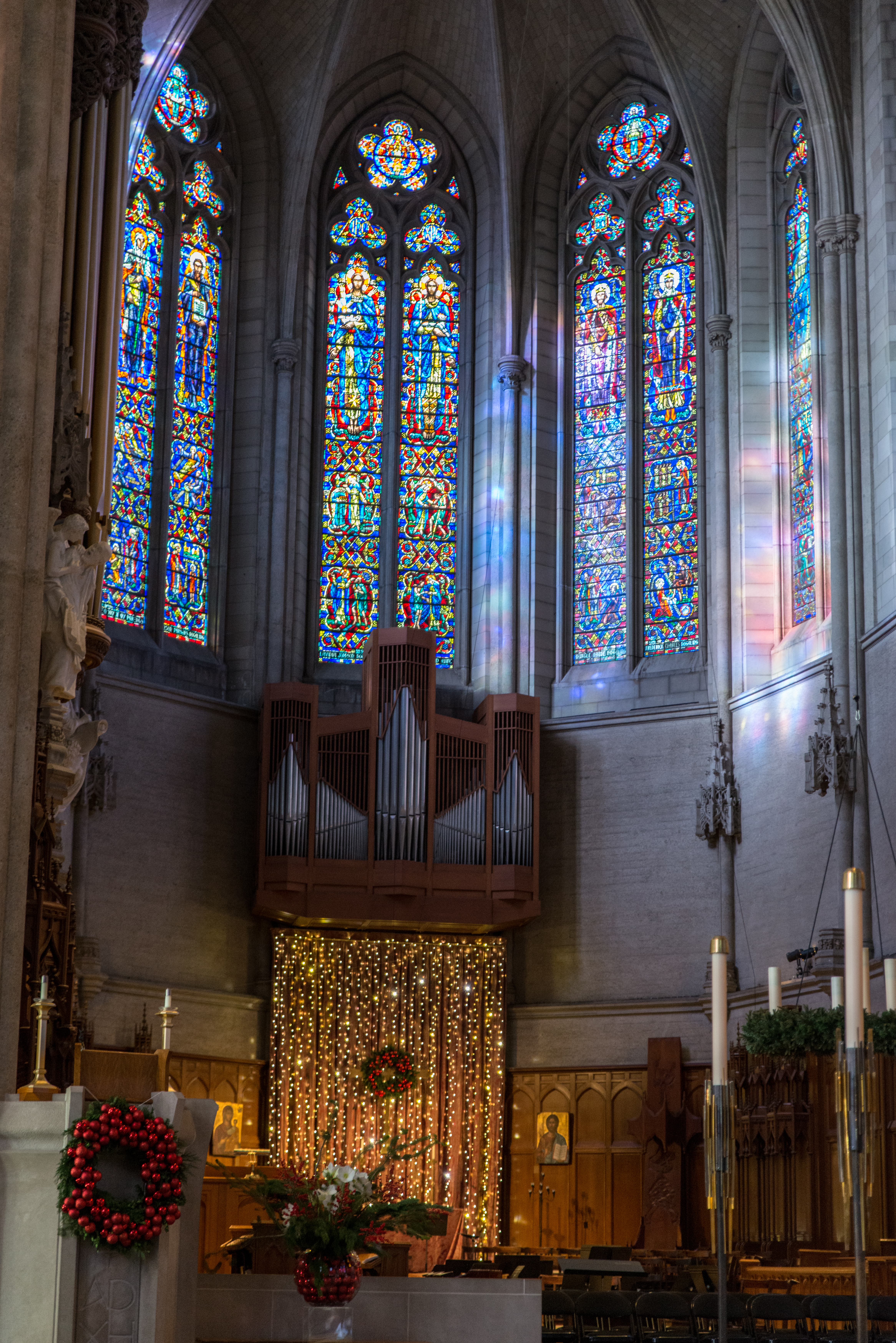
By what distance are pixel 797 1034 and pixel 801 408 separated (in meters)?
9.68

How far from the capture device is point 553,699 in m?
24.0

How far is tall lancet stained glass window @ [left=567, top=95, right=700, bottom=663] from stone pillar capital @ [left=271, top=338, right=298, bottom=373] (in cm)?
404

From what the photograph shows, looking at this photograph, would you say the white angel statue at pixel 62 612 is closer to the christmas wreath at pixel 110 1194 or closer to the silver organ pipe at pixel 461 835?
the christmas wreath at pixel 110 1194

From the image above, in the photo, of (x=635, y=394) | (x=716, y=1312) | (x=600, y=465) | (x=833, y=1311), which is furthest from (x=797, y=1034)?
(x=635, y=394)

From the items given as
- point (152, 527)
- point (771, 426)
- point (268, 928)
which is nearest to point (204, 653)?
point (152, 527)

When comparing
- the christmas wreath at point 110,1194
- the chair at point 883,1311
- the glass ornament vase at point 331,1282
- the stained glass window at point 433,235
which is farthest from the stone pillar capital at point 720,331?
the christmas wreath at point 110,1194

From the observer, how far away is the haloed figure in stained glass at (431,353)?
1008 inches

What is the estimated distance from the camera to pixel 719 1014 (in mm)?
7867

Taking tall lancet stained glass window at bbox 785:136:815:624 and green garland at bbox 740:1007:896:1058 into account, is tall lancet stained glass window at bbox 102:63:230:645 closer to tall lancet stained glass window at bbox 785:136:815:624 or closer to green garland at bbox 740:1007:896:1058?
tall lancet stained glass window at bbox 785:136:815:624

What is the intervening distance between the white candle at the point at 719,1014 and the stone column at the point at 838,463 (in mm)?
12161

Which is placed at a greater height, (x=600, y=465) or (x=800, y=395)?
(x=800, y=395)

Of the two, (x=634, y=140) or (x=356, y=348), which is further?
(x=634, y=140)

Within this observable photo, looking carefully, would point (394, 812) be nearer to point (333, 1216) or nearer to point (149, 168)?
point (149, 168)

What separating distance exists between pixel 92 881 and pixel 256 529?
5575 mm
